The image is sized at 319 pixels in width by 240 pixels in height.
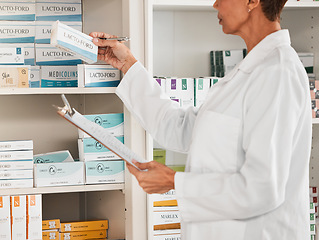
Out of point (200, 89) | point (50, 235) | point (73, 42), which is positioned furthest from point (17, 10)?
point (50, 235)

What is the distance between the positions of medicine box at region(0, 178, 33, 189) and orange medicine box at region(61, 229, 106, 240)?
292mm

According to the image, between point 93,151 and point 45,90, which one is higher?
point 45,90

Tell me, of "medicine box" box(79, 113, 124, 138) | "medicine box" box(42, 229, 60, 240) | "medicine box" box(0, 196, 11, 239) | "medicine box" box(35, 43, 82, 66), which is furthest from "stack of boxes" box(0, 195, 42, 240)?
"medicine box" box(35, 43, 82, 66)

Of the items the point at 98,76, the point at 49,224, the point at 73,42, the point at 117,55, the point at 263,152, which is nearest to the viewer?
the point at 263,152

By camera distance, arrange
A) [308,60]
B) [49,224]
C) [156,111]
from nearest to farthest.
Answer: [156,111] → [49,224] → [308,60]

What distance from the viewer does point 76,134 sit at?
233 centimetres

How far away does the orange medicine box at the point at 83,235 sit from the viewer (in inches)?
80.0

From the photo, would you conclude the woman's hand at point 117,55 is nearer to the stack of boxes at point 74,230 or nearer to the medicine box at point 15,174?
the medicine box at point 15,174

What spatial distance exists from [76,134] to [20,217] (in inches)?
22.9

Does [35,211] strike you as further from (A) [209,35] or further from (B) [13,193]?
(A) [209,35]

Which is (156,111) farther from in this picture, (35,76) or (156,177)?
(35,76)

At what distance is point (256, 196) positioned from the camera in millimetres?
1192

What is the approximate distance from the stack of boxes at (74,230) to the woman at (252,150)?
2.47ft

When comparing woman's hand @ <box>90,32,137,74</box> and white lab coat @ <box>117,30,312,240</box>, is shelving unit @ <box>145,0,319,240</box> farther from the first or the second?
white lab coat @ <box>117,30,312,240</box>
